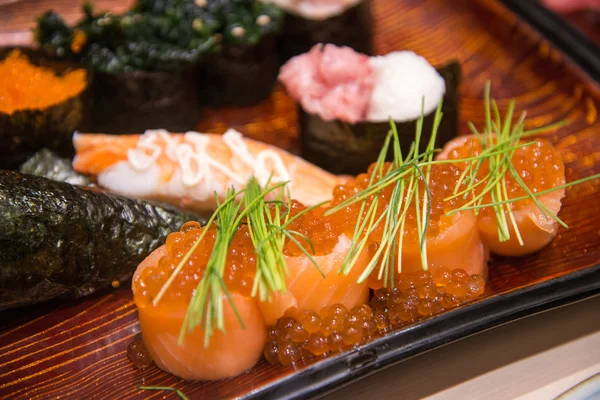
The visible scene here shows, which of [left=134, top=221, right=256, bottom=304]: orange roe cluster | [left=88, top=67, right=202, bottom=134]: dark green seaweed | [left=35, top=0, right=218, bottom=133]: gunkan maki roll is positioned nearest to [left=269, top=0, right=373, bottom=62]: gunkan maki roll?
[left=35, top=0, right=218, bottom=133]: gunkan maki roll

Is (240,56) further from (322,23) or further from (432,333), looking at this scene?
(432,333)

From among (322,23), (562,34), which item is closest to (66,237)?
(322,23)

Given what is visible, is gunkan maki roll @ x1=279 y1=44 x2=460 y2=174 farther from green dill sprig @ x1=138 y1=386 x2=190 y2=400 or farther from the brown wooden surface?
green dill sprig @ x1=138 y1=386 x2=190 y2=400

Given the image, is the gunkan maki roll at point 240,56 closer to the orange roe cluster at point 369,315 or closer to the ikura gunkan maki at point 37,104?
the ikura gunkan maki at point 37,104

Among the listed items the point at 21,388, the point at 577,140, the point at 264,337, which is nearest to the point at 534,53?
the point at 577,140

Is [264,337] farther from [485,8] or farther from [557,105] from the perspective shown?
[485,8]
